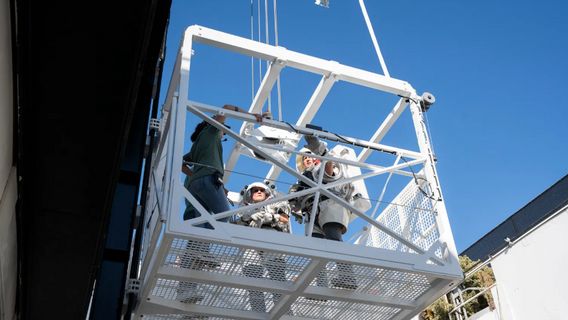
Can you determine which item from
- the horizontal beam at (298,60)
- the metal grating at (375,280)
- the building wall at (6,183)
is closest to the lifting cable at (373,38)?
the horizontal beam at (298,60)

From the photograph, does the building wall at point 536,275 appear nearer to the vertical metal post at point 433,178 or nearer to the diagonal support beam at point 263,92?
the vertical metal post at point 433,178

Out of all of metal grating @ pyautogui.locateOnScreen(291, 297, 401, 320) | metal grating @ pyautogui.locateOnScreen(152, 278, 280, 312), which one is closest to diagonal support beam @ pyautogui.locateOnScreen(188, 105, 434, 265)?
metal grating @ pyautogui.locateOnScreen(291, 297, 401, 320)

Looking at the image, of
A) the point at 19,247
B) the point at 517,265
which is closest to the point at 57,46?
the point at 19,247

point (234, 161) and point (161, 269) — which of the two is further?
point (234, 161)

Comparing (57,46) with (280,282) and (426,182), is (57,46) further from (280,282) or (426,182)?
(426,182)

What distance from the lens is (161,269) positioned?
606cm

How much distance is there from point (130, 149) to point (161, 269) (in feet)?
4.18

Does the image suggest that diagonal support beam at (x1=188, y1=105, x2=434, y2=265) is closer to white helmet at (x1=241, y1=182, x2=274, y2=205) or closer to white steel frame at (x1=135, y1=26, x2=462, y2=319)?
white steel frame at (x1=135, y1=26, x2=462, y2=319)

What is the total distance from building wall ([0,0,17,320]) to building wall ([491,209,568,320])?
23.5 ft

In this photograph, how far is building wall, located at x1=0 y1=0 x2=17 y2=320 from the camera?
4.60 meters

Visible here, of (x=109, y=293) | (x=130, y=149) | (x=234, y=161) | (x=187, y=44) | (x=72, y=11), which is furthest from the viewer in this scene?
(x=234, y=161)

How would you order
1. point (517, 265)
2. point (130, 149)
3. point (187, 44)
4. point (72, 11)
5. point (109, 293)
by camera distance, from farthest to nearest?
point (517, 265) < point (187, 44) < point (130, 149) < point (109, 293) < point (72, 11)

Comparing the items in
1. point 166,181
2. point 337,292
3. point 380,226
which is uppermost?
point 166,181

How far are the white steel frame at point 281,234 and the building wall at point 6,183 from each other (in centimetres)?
128
